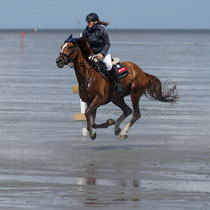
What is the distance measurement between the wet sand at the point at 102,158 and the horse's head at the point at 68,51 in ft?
5.08

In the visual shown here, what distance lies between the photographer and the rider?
41.5ft

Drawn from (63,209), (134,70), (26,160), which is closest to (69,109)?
(134,70)

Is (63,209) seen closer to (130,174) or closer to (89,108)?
(130,174)

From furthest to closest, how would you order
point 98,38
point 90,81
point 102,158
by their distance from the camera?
point 98,38 → point 90,81 → point 102,158

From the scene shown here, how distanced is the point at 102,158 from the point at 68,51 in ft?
6.05

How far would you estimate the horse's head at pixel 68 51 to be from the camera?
39.5ft

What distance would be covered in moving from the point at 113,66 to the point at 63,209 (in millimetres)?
5541

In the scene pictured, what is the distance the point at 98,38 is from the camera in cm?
1291

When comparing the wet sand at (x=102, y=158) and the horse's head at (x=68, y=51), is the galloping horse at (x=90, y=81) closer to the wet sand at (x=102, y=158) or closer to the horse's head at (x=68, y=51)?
the horse's head at (x=68, y=51)

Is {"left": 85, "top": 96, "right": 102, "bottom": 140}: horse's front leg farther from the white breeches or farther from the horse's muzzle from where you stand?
the horse's muzzle
